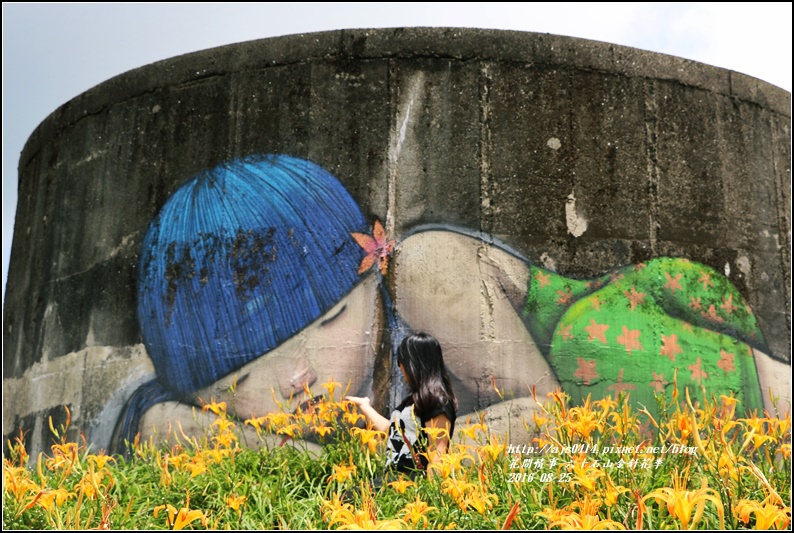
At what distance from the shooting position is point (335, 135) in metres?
6.62

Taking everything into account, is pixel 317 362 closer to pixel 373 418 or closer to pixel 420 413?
pixel 373 418

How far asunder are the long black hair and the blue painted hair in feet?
3.46

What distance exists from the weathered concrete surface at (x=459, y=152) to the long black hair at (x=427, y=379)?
4.03 feet

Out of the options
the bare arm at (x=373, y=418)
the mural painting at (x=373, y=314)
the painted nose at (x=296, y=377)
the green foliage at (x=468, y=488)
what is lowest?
the green foliage at (x=468, y=488)

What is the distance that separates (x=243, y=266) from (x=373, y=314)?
1090mm

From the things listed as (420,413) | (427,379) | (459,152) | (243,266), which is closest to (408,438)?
(420,413)

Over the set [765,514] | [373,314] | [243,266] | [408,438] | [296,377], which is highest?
[243,266]

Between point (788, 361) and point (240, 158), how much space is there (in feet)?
15.5

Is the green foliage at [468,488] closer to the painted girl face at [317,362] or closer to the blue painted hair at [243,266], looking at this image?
the painted girl face at [317,362]

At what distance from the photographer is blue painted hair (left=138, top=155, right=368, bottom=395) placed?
6434 millimetres

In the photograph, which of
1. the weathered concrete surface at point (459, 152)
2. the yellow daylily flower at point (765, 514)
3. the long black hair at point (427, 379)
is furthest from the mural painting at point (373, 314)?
the yellow daylily flower at point (765, 514)

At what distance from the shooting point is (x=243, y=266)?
656 cm

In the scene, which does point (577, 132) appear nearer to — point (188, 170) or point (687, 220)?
point (687, 220)

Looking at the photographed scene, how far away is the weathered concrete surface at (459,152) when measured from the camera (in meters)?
6.51
